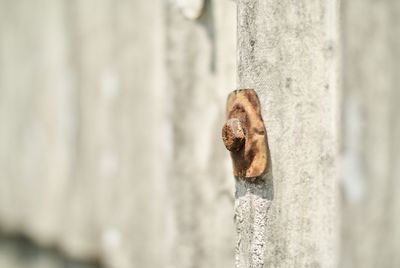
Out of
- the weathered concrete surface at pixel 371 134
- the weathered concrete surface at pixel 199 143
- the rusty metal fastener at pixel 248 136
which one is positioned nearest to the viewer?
the rusty metal fastener at pixel 248 136

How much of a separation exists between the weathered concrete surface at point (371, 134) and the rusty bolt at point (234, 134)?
1.84ft

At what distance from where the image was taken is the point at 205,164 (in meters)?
0.97

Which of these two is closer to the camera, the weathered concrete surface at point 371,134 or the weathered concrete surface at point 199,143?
the weathered concrete surface at point 199,143

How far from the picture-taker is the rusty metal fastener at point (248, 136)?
0.56m

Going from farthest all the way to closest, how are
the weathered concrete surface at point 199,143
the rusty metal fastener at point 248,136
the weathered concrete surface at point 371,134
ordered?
the weathered concrete surface at point 371,134
the weathered concrete surface at point 199,143
the rusty metal fastener at point 248,136

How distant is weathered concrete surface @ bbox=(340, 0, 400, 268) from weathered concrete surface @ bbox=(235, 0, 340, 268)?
500 mm

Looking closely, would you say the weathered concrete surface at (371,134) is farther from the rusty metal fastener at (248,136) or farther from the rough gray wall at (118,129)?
the rusty metal fastener at (248,136)

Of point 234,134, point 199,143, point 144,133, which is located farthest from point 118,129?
point 234,134

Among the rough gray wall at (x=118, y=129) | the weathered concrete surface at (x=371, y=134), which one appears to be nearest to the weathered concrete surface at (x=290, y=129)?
the rough gray wall at (x=118, y=129)

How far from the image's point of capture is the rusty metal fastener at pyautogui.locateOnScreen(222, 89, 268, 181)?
563mm

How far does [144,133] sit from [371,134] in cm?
43

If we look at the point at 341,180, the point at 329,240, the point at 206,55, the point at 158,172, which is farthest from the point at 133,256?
the point at 329,240

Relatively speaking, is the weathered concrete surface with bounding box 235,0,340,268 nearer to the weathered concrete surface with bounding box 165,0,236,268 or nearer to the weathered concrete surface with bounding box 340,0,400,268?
the weathered concrete surface with bounding box 165,0,236,268

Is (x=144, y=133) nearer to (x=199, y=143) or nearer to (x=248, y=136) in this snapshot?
(x=199, y=143)
